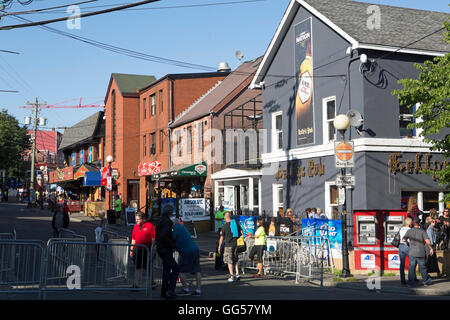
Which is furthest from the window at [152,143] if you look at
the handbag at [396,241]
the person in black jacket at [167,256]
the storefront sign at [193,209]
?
the person in black jacket at [167,256]

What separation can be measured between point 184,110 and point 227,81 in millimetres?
3586

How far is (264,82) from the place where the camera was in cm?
2595

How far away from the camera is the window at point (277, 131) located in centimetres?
2486

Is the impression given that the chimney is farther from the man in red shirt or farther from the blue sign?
the man in red shirt

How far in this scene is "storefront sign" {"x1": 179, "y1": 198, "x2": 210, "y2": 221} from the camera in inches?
1115

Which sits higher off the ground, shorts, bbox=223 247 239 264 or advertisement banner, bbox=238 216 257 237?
advertisement banner, bbox=238 216 257 237

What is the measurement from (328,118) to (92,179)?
91.4 ft

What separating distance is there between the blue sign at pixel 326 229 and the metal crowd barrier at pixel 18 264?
30.2 ft

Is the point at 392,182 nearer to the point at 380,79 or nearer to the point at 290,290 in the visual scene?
the point at 380,79

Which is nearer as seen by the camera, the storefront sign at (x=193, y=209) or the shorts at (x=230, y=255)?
the shorts at (x=230, y=255)

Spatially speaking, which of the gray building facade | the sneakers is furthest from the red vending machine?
the sneakers

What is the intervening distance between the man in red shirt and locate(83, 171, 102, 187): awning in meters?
32.5

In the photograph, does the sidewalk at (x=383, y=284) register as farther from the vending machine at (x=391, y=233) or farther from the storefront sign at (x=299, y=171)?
the storefront sign at (x=299, y=171)

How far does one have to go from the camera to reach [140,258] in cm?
1173
